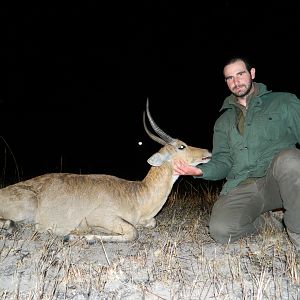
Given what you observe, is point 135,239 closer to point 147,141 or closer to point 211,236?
point 211,236

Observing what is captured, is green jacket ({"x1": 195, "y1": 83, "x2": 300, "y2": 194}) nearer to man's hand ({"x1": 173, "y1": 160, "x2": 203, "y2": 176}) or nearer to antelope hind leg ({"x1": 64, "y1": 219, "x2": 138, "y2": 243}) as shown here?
man's hand ({"x1": 173, "y1": 160, "x2": 203, "y2": 176})

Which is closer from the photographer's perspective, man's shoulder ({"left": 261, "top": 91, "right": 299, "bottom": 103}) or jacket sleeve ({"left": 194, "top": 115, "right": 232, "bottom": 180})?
man's shoulder ({"left": 261, "top": 91, "right": 299, "bottom": 103})

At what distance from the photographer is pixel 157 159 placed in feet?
22.2

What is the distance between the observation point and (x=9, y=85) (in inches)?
1939

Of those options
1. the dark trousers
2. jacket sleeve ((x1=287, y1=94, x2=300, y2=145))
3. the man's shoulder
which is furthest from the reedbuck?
jacket sleeve ((x1=287, y1=94, x2=300, y2=145))

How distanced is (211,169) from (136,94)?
185ft

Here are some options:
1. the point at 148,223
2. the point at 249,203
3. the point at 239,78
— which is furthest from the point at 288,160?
the point at 148,223

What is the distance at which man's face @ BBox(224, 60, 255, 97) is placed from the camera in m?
6.19

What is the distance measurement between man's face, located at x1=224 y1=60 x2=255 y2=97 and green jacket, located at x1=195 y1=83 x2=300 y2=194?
149 millimetres

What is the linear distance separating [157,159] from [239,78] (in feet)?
5.28

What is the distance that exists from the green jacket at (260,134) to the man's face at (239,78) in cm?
15

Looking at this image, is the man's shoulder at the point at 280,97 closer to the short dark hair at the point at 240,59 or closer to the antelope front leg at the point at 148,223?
the short dark hair at the point at 240,59

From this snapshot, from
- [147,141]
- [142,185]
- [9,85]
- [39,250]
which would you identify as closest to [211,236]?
[142,185]

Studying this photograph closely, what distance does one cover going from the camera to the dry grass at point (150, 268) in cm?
385
